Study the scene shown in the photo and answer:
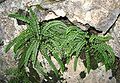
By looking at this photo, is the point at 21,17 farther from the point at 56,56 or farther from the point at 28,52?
the point at 56,56

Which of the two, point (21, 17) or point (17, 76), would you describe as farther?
point (17, 76)

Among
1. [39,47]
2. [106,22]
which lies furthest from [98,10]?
[39,47]

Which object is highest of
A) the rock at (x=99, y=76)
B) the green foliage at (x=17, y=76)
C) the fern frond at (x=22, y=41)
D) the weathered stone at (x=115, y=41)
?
the fern frond at (x=22, y=41)

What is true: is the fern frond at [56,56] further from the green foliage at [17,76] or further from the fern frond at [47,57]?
the green foliage at [17,76]

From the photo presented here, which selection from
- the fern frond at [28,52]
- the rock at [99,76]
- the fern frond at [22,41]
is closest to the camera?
the fern frond at [28,52]

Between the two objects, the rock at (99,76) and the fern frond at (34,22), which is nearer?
the fern frond at (34,22)

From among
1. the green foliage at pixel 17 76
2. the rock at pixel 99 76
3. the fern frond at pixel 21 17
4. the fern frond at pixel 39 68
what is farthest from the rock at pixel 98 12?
the green foliage at pixel 17 76

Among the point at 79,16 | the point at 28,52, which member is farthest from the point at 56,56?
the point at 79,16

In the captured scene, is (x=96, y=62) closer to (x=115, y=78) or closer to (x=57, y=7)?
(x=115, y=78)

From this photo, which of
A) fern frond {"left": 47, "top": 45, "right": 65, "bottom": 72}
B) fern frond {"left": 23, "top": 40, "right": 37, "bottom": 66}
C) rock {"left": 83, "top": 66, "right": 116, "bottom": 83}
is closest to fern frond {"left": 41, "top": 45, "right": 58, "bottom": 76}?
fern frond {"left": 47, "top": 45, "right": 65, "bottom": 72}
